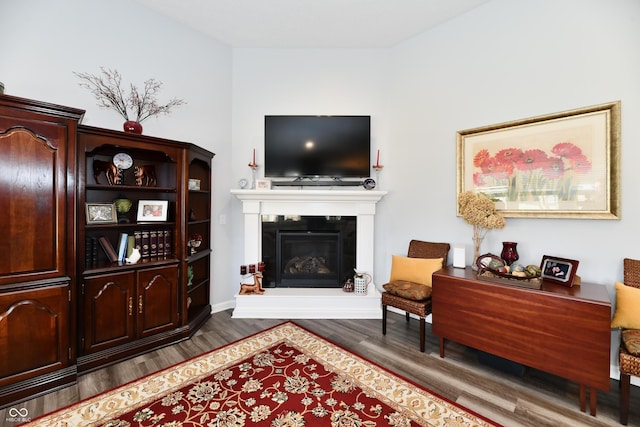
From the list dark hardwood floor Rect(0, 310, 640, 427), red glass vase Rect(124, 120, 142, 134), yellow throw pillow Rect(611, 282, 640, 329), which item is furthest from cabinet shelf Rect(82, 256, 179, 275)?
yellow throw pillow Rect(611, 282, 640, 329)

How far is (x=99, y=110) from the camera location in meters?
2.45

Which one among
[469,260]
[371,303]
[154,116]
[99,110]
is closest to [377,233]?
[371,303]

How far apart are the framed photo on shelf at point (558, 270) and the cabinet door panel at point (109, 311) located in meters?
3.32

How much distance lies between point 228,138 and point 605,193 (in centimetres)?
363

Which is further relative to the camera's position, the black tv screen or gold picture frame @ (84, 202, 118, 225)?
the black tv screen

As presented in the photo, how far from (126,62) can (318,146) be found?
6.80 feet

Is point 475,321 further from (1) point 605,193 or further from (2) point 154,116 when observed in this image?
(2) point 154,116

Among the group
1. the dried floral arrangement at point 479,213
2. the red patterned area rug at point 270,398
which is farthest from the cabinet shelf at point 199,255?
the dried floral arrangement at point 479,213

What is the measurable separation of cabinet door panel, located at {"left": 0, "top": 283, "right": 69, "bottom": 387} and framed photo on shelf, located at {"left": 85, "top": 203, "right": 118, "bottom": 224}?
57 centimetres

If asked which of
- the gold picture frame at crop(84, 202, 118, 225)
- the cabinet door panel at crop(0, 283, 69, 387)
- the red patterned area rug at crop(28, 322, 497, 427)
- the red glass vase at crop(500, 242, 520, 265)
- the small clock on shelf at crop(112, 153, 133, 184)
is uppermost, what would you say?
the small clock on shelf at crop(112, 153, 133, 184)

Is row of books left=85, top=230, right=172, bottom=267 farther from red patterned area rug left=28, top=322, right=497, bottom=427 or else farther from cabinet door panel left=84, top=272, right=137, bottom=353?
red patterned area rug left=28, top=322, right=497, bottom=427

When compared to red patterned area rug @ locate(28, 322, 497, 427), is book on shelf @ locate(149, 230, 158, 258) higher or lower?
higher

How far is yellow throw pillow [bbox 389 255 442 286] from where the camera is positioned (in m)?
2.60

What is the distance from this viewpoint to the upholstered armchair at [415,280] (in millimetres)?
2350
